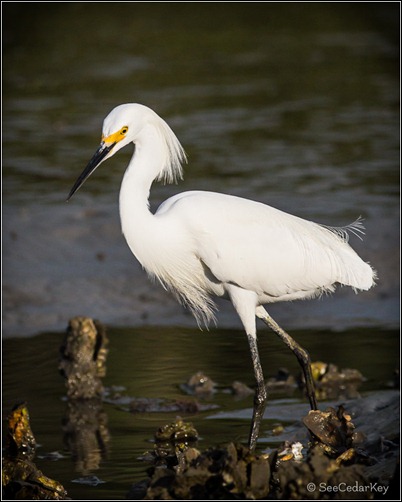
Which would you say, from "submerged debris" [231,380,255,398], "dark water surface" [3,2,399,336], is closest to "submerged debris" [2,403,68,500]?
"submerged debris" [231,380,255,398]

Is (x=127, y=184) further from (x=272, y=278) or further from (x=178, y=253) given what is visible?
(x=272, y=278)

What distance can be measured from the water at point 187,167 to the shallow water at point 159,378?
2cm

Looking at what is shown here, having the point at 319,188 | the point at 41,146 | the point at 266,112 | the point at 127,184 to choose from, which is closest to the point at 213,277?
the point at 127,184

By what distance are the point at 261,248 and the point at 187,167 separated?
635 centimetres

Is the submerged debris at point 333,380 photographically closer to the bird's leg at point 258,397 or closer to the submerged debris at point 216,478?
the bird's leg at point 258,397

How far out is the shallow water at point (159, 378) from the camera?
5.70 meters

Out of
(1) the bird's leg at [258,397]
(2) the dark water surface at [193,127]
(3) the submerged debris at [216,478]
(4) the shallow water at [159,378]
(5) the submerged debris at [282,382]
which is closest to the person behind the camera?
(3) the submerged debris at [216,478]

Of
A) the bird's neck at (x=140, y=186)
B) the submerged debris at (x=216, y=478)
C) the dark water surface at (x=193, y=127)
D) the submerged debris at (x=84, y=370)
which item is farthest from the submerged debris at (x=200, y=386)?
the submerged debris at (x=216, y=478)

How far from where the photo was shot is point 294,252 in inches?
228

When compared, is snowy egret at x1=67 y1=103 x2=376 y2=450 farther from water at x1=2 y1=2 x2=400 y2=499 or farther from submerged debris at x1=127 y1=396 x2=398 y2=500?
submerged debris at x1=127 y1=396 x2=398 y2=500

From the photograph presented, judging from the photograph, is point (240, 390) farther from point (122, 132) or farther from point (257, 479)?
point (257, 479)

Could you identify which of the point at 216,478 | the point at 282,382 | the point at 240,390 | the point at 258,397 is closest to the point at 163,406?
the point at 240,390

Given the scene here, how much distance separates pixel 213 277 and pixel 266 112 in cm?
873

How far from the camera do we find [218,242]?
221 inches
